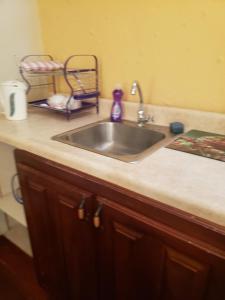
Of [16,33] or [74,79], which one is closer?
[16,33]

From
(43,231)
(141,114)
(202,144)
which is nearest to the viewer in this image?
(202,144)

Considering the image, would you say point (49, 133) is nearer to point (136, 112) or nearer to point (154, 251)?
point (136, 112)

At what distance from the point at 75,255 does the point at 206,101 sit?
944 millimetres

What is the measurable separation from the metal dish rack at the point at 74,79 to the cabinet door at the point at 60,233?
49 centimetres

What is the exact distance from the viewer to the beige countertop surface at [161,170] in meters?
0.65

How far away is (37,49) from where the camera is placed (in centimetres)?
168

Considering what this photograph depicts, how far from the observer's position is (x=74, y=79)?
1643 millimetres

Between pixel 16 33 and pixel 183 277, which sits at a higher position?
pixel 16 33

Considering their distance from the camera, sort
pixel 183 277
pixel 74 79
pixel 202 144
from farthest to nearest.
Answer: pixel 74 79 < pixel 202 144 < pixel 183 277

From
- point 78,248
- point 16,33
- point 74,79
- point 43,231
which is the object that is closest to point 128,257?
point 78,248

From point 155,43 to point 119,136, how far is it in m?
0.53

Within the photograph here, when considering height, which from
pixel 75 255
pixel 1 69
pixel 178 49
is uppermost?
pixel 178 49

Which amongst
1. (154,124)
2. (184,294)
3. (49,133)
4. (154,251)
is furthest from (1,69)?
(184,294)

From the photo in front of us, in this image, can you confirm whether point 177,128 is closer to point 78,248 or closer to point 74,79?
point 78,248
